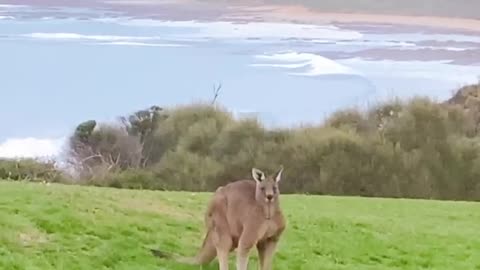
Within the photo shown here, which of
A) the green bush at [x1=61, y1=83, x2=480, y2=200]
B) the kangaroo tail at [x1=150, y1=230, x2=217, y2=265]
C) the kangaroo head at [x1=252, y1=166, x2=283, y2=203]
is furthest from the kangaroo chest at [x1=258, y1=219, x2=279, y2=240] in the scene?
the green bush at [x1=61, y1=83, x2=480, y2=200]

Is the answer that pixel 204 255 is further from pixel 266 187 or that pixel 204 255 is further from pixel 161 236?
pixel 161 236

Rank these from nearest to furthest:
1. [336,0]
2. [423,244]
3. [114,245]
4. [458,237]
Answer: [114,245], [423,244], [458,237], [336,0]

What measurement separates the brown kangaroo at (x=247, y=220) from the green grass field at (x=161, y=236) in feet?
2.06

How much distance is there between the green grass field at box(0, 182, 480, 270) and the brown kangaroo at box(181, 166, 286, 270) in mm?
629

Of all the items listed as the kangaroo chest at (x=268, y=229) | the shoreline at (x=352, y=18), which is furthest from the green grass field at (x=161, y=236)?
the shoreline at (x=352, y=18)

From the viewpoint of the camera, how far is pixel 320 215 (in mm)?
11938

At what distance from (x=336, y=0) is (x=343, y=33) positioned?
36.9 inches

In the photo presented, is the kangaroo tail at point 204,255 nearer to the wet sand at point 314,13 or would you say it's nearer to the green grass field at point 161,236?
the green grass field at point 161,236

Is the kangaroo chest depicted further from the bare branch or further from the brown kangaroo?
the bare branch

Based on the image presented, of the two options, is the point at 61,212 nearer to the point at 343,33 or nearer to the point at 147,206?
the point at 147,206

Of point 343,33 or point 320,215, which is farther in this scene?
point 343,33

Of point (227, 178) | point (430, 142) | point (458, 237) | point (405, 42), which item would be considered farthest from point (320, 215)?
point (405, 42)

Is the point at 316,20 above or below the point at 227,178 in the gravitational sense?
above

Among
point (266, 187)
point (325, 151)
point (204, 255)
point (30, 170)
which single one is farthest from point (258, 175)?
point (325, 151)
